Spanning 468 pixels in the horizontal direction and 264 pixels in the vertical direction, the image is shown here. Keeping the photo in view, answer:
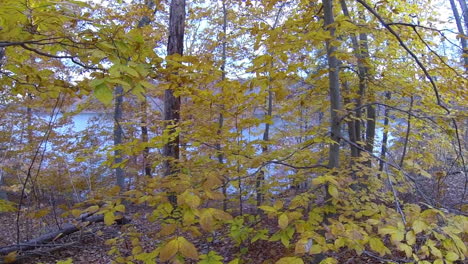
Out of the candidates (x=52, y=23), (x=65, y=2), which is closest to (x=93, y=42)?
(x=52, y=23)

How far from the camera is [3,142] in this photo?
7.80 m

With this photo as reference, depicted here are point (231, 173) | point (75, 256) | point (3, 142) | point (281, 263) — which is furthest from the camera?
point (3, 142)

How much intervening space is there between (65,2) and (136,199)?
1.30 m

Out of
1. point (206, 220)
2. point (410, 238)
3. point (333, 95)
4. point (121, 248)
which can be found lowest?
point (121, 248)

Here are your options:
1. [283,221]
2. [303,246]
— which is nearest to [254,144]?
[283,221]

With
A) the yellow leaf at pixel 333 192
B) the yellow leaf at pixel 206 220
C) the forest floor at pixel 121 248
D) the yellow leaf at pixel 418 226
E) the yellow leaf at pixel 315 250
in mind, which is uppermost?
the yellow leaf at pixel 333 192

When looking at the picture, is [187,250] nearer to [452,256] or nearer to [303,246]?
[303,246]

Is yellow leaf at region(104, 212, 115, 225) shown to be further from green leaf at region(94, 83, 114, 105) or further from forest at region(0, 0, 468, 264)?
green leaf at region(94, 83, 114, 105)

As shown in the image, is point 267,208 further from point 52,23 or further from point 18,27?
point 18,27

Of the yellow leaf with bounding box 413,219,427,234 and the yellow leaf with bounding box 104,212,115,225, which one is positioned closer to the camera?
the yellow leaf with bounding box 413,219,427,234

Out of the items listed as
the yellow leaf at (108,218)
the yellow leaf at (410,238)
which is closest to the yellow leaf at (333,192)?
the yellow leaf at (410,238)

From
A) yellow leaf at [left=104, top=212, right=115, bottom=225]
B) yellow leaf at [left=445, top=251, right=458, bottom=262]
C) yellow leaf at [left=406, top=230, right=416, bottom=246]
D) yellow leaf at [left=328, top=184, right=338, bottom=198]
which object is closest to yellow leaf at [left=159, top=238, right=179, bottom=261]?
yellow leaf at [left=104, top=212, right=115, bottom=225]

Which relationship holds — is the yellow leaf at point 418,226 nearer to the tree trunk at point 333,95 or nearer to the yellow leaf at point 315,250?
the yellow leaf at point 315,250

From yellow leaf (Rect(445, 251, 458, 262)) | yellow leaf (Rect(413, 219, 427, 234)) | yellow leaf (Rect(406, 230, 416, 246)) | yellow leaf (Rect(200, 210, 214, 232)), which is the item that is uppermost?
yellow leaf (Rect(200, 210, 214, 232))
